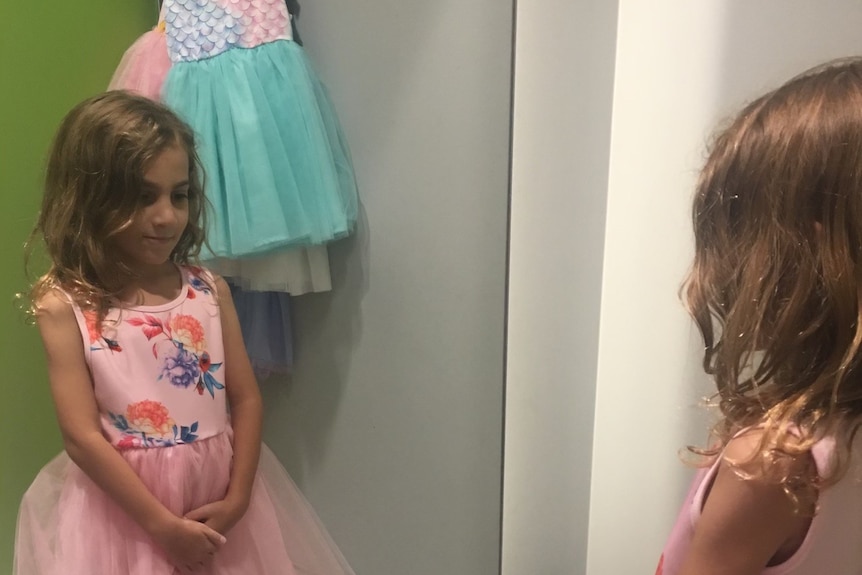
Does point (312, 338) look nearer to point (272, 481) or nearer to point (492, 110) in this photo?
point (272, 481)

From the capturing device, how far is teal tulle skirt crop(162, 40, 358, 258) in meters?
0.90

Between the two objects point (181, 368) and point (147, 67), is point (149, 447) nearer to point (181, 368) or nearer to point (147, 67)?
point (181, 368)

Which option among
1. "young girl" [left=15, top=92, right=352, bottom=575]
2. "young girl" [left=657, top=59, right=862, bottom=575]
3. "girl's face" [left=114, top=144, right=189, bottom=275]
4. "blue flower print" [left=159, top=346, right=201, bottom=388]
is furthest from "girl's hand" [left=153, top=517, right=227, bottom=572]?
"young girl" [left=657, top=59, right=862, bottom=575]

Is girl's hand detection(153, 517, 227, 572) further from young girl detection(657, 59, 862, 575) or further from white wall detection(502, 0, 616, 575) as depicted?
young girl detection(657, 59, 862, 575)

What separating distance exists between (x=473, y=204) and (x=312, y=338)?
0.31m

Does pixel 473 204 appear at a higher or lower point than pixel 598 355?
higher

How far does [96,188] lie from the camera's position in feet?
2.45

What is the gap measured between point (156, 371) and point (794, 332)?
22.9 inches

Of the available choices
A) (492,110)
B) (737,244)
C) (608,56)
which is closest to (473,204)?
(492,110)

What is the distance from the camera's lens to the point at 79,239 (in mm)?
755

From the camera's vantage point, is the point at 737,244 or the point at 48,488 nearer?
the point at 737,244

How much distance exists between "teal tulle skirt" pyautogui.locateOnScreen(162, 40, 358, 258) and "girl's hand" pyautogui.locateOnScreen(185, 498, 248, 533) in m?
0.29

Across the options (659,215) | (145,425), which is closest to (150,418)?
(145,425)

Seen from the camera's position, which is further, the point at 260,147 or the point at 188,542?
the point at 260,147
